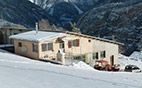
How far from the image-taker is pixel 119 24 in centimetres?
8631

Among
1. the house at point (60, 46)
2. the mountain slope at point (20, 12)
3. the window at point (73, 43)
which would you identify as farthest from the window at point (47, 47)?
the mountain slope at point (20, 12)

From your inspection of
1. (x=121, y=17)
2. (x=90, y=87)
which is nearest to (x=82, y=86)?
(x=90, y=87)

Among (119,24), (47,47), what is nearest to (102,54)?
(47,47)

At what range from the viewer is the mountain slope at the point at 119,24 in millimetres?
75125

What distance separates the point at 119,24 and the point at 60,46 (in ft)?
203

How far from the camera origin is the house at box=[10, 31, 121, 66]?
25953 millimetres

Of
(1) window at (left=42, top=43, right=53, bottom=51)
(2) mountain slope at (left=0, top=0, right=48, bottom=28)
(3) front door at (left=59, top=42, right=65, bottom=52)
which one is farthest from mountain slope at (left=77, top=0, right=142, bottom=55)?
(1) window at (left=42, top=43, right=53, bottom=51)

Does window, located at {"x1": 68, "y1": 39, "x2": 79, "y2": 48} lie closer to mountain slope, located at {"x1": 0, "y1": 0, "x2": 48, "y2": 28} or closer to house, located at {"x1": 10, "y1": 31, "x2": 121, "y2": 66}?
house, located at {"x1": 10, "y1": 31, "x2": 121, "y2": 66}

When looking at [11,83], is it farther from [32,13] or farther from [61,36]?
[32,13]

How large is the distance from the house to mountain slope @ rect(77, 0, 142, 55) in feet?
119

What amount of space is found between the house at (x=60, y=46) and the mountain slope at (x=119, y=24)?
1431 inches

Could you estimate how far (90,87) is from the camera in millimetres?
11586

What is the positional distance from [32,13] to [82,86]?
14128 centimetres

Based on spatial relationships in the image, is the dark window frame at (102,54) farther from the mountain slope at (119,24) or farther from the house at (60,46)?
the mountain slope at (119,24)
